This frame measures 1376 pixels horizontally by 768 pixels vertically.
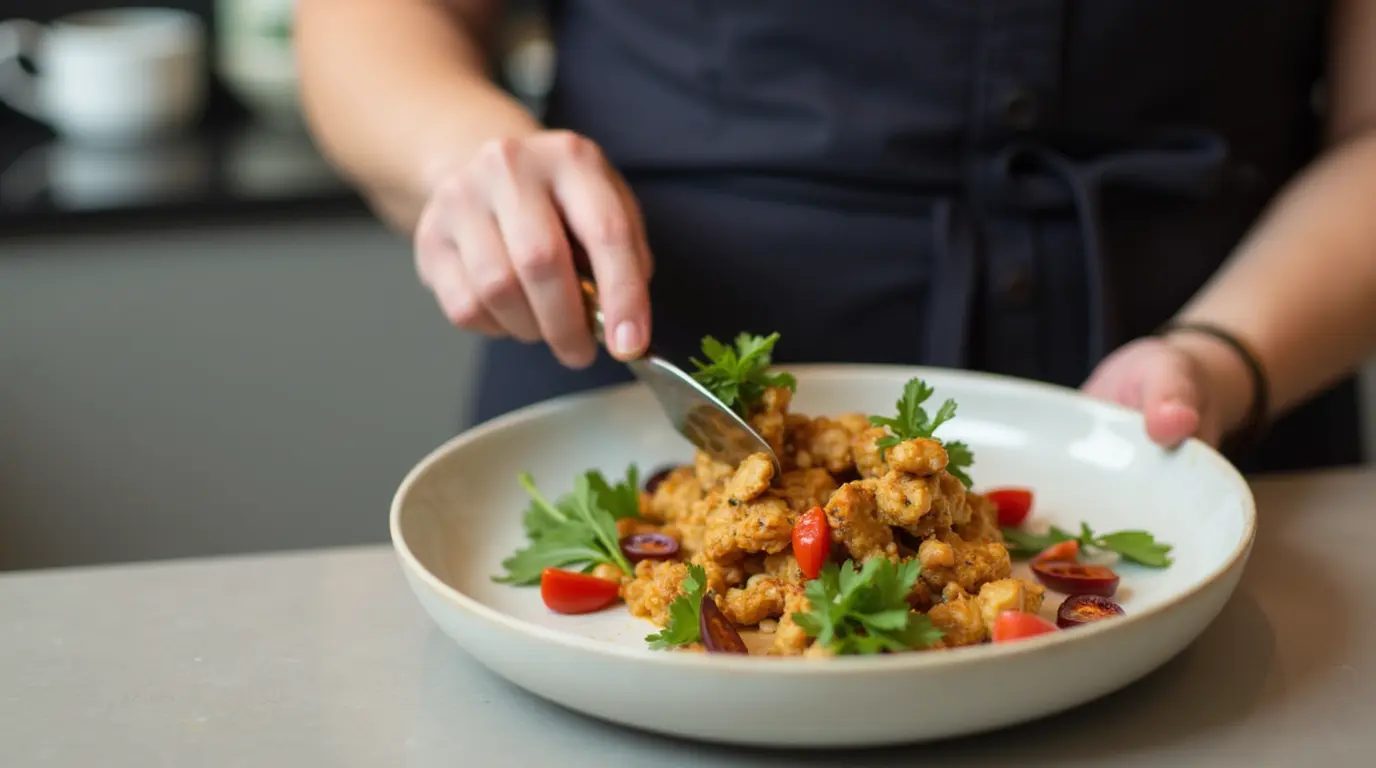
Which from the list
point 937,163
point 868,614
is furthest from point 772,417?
point 937,163

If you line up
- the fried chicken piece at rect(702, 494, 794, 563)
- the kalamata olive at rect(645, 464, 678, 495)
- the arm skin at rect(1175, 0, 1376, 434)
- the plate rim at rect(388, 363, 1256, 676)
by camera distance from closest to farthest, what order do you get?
the plate rim at rect(388, 363, 1256, 676) → the fried chicken piece at rect(702, 494, 794, 563) → the kalamata olive at rect(645, 464, 678, 495) → the arm skin at rect(1175, 0, 1376, 434)

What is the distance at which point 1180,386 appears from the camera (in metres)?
1.16

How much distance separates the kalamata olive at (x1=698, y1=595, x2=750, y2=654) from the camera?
864 millimetres

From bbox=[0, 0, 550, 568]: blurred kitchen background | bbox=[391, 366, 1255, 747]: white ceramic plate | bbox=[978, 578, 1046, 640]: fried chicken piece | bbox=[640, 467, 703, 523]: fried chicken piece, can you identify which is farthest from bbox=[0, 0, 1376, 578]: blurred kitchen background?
bbox=[978, 578, 1046, 640]: fried chicken piece

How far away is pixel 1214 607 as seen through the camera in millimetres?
885

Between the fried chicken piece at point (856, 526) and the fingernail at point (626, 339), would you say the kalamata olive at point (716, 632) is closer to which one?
the fried chicken piece at point (856, 526)

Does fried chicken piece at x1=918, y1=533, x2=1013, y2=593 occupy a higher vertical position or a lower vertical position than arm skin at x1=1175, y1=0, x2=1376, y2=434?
lower

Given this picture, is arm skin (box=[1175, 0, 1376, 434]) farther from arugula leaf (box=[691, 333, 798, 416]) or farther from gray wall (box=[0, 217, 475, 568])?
gray wall (box=[0, 217, 475, 568])

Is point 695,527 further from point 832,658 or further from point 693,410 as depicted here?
point 832,658

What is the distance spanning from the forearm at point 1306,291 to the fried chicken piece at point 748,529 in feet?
1.57

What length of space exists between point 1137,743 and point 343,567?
1.90 ft

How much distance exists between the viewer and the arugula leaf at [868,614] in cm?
84

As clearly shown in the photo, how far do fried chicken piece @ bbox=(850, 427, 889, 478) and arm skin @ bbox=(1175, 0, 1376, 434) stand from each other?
0.34 meters

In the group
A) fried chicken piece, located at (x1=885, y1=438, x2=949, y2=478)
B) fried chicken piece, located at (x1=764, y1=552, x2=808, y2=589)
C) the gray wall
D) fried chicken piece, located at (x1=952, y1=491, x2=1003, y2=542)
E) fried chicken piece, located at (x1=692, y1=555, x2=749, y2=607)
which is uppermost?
fried chicken piece, located at (x1=885, y1=438, x2=949, y2=478)
